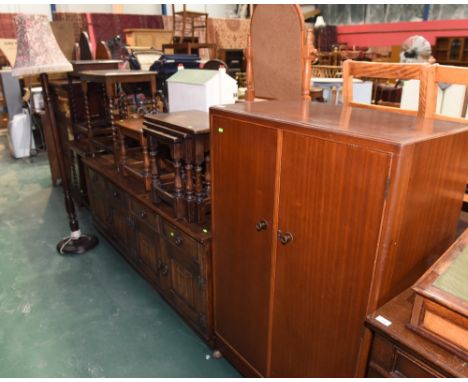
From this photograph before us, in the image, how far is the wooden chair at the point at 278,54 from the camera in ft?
5.61

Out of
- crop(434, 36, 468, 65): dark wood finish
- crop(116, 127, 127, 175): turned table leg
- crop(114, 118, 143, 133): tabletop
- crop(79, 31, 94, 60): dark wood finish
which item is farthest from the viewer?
crop(434, 36, 468, 65): dark wood finish

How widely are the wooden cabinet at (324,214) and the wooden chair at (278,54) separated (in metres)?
0.32

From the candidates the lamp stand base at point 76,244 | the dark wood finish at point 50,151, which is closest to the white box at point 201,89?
the lamp stand base at point 76,244

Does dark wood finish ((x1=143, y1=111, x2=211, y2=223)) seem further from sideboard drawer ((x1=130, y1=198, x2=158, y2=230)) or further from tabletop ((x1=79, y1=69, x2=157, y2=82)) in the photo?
tabletop ((x1=79, y1=69, x2=157, y2=82))

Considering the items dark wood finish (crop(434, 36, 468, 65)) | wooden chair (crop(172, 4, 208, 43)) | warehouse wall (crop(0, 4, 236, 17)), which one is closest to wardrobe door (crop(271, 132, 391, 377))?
wooden chair (crop(172, 4, 208, 43))

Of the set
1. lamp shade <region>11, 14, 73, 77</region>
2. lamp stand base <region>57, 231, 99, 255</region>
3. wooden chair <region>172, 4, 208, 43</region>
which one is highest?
wooden chair <region>172, 4, 208, 43</region>

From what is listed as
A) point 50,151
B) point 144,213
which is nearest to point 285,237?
point 144,213

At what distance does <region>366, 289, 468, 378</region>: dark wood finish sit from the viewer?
0.90 m

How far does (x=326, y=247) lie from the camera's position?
1152 mm

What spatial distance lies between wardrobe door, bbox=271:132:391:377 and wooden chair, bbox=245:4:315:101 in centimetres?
73

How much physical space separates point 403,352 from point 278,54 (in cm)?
143

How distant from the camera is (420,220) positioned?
1.08 metres

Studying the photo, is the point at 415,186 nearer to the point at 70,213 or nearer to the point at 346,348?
the point at 346,348

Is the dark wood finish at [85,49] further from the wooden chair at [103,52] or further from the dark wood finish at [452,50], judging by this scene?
the dark wood finish at [452,50]
